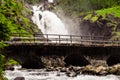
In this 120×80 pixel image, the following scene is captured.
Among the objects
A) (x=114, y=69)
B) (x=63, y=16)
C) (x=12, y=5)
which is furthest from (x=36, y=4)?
(x=114, y=69)

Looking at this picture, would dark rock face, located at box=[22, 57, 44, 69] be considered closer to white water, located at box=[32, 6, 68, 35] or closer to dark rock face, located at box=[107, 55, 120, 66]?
dark rock face, located at box=[107, 55, 120, 66]

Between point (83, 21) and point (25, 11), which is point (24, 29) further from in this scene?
point (83, 21)

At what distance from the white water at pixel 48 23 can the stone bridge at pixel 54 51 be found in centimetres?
3505

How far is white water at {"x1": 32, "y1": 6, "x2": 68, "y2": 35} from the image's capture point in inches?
4426

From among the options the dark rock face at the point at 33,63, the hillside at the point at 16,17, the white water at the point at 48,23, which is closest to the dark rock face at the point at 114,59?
the dark rock face at the point at 33,63

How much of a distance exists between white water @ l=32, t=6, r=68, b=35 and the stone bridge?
35.1 meters

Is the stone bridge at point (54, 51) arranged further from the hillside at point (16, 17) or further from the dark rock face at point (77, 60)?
the hillside at point (16, 17)

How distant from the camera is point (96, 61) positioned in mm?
73938

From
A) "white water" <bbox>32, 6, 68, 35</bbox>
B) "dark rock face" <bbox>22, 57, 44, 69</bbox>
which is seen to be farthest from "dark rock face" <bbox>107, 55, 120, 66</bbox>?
"white water" <bbox>32, 6, 68, 35</bbox>

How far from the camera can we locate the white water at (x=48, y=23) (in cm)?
11242

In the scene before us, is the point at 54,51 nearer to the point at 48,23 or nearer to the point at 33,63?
the point at 33,63

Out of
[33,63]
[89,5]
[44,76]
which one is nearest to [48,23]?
[89,5]

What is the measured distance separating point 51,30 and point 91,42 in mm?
37183

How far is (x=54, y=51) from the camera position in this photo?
7081 centimetres
